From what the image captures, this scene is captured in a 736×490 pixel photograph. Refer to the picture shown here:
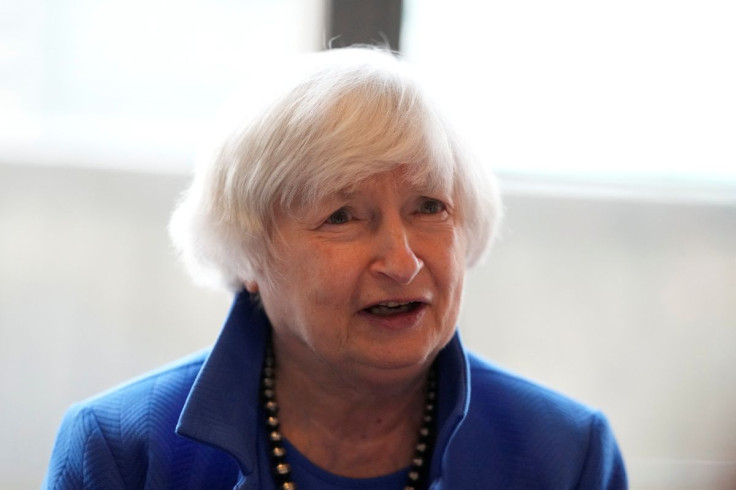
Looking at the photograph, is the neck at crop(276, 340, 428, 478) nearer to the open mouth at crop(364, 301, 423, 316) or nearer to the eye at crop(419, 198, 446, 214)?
the open mouth at crop(364, 301, 423, 316)

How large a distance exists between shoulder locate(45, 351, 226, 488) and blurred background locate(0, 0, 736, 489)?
1.74 ft

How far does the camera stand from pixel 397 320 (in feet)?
4.64

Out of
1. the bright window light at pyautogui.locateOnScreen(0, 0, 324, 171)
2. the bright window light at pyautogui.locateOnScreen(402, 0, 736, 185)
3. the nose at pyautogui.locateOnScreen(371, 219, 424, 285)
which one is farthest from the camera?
the bright window light at pyautogui.locateOnScreen(402, 0, 736, 185)

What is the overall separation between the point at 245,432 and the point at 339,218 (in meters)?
0.39

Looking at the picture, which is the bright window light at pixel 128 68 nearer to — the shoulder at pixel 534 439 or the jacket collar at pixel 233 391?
the jacket collar at pixel 233 391

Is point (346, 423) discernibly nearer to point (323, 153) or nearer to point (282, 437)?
point (282, 437)

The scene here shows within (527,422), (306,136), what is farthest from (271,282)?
(527,422)

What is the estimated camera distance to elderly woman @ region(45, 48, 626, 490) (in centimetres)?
140

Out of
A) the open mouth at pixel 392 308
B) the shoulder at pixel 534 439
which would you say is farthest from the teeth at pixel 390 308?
the shoulder at pixel 534 439

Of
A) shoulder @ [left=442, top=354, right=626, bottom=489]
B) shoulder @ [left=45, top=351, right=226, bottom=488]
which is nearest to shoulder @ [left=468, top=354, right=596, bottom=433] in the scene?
shoulder @ [left=442, top=354, right=626, bottom=489]

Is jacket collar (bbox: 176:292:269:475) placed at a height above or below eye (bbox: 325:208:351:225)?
below

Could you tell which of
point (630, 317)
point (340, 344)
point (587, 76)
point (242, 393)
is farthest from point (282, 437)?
point (587, 76)

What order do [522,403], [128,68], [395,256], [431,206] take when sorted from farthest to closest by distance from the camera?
1. [128,68]
2. [522,403]
3. [431,206]
4. [395,256]

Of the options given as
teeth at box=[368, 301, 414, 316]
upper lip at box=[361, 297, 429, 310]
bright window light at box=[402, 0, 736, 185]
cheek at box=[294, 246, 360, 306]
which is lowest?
teeth at box=[368, 301, 414, 316]
